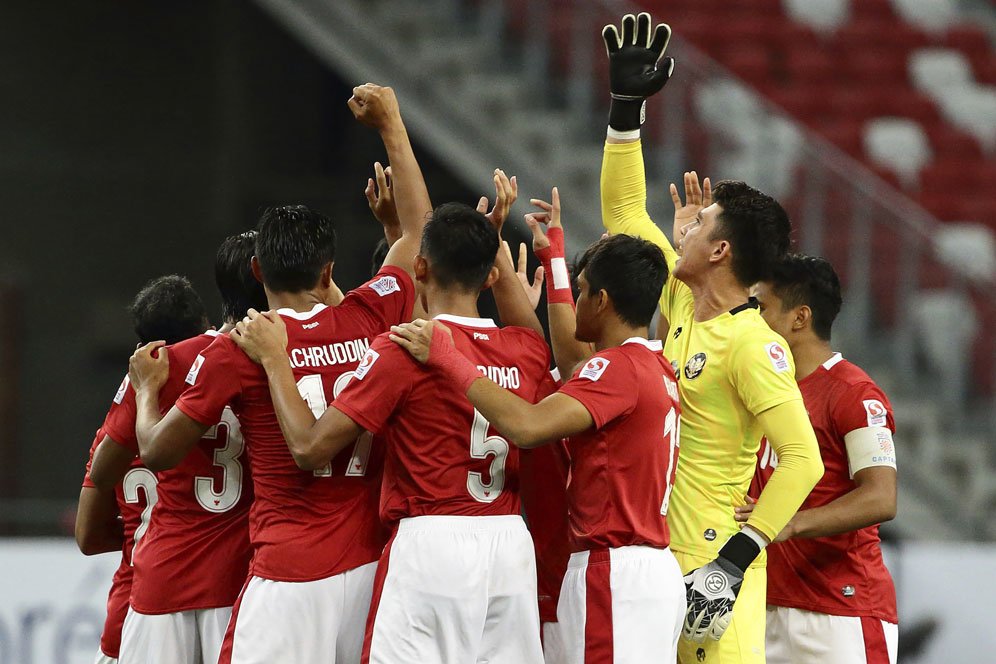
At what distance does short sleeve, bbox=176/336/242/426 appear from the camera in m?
4.20

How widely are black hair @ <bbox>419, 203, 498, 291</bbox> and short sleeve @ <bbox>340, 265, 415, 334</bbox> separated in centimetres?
36

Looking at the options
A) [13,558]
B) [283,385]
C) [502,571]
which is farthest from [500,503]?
[13,558]

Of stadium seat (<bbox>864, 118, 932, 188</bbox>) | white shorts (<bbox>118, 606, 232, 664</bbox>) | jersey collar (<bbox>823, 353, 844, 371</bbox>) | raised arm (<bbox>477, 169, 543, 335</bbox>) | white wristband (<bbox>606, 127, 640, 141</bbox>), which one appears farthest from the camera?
stadium seat (<bbox>864, 118, 932, 188</bbox>)

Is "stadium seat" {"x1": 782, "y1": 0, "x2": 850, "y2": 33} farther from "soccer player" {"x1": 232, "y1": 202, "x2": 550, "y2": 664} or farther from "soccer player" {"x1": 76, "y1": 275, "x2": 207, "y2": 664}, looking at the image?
"soccer player" {"x1": 232, "y1": 202, "x2": 550, "y2": 664}

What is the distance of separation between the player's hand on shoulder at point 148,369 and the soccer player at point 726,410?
65.6 inches

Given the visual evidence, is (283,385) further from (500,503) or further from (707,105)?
(707,105)

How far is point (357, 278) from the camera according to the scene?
44.2 ft

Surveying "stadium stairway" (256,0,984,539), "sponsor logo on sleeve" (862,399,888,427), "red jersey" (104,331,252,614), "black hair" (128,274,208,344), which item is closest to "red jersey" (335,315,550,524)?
"red jersey" (104,331,252,614)

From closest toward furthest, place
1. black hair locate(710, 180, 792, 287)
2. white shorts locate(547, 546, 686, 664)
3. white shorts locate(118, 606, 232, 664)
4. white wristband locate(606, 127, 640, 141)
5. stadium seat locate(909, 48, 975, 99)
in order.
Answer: white shorts locate(547, 546, 686, 664) < black hair locate(710, 180, 792, 287) < white shorts locate(118, 606, 232, 664) < white wristband locate(606, 127, 640, 141) < stadium seat locate(909, 48, 975, 99)

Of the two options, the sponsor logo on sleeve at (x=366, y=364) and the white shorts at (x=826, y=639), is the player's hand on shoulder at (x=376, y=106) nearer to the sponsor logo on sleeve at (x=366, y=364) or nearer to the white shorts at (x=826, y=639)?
the sponsor logo on sleeve at (x=366, y=364)

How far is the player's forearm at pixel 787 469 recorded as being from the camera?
4.09 m

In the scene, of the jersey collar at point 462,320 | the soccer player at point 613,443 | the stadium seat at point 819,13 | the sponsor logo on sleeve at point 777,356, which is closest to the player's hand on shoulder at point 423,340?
the soccer player at point 613,443

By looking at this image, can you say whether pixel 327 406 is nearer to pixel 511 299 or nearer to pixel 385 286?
pixel 385 286

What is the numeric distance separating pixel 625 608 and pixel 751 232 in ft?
4.18
